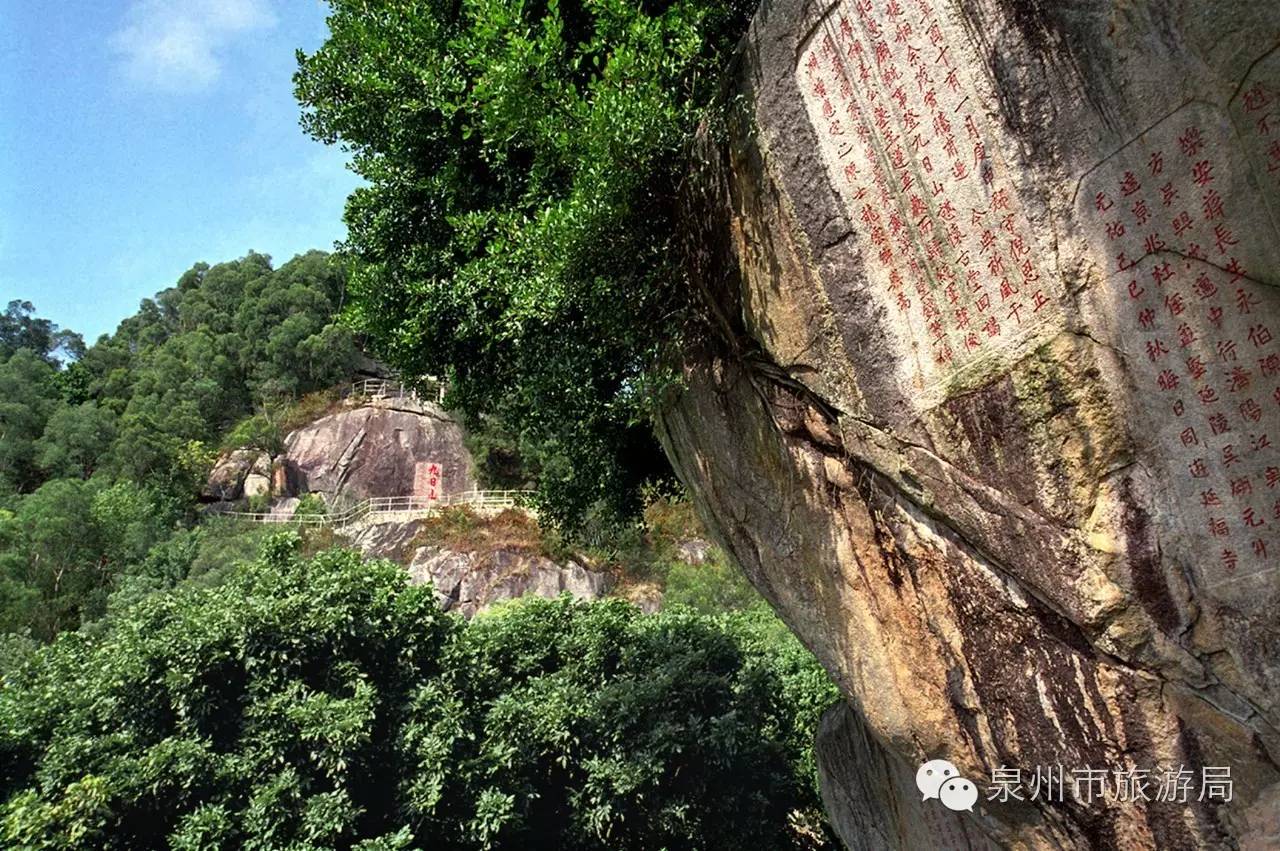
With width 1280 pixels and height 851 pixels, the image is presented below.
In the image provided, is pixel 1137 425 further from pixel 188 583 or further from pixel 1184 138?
pixel 188 583

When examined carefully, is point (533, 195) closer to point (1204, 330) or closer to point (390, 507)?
point (1204, 330)

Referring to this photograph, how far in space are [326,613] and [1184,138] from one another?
23.5ft

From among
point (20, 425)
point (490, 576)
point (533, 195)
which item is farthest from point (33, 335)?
point (533, 195)

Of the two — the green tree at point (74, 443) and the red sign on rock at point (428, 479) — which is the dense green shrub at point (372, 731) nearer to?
the red sign on rock at point (428, 479)

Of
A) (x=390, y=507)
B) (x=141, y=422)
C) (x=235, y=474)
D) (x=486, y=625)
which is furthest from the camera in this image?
(x=235, y=474)

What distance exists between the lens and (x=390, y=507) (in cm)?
2375

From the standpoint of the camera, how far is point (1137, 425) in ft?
9.05

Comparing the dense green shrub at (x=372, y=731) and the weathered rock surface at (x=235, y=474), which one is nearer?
the dense green shrub at (x=372, y=731)

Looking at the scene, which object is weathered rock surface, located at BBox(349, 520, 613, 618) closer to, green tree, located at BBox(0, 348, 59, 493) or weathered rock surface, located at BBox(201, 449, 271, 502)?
weathered rock surface, located at BBox(201, 449, 271, 502)

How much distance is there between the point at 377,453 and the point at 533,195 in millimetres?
22447

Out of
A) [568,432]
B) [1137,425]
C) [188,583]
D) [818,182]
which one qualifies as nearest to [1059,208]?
[1137,425]

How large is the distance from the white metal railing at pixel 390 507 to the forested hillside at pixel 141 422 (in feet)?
7.34

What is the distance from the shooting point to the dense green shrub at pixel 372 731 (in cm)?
633

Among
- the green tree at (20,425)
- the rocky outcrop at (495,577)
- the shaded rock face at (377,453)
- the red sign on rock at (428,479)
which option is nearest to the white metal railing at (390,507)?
the red sign on rock at (428,479)
